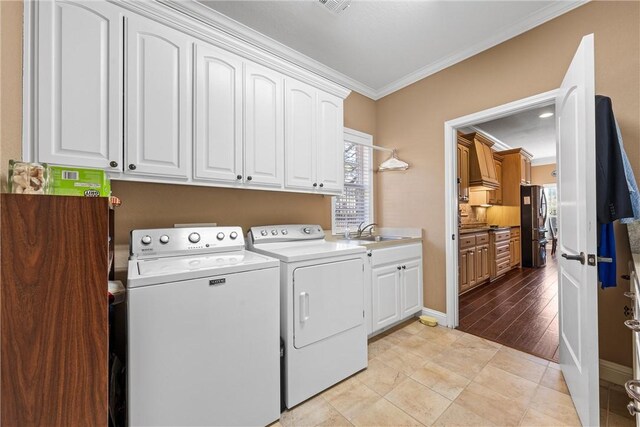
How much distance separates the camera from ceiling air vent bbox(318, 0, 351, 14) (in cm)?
185

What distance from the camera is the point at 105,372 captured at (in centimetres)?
86

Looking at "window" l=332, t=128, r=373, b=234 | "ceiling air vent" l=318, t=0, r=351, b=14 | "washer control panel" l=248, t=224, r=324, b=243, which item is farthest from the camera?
"window" l=332, t=128, r=373, b=234

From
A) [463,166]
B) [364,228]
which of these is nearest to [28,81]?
[364,228]

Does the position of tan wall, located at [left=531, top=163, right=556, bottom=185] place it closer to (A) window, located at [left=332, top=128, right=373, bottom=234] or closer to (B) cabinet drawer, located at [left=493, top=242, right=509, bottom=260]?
(B) cabinet drawer, located at [left=493, top=242, right=509, bottom=260]

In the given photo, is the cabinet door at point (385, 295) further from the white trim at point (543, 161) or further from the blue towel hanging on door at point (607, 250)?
Result: the white trim at point (543, 161)

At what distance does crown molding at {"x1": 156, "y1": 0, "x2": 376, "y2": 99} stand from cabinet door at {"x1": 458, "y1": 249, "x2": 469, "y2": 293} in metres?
2.64

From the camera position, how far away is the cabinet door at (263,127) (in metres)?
1.85

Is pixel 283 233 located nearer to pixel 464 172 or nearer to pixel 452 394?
pixel 452 394

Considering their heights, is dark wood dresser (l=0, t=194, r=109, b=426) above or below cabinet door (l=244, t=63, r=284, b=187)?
below

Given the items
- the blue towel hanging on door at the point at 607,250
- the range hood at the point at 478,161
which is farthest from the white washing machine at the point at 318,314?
the range hood at the point at 478,161

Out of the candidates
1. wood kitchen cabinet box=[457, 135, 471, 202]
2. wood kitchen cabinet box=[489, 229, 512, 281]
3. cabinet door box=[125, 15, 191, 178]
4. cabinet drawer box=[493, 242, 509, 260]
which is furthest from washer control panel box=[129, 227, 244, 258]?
cabinet drawer box=[493, 242, 509, 260]

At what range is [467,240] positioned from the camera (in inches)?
142

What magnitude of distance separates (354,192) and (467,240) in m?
1.86

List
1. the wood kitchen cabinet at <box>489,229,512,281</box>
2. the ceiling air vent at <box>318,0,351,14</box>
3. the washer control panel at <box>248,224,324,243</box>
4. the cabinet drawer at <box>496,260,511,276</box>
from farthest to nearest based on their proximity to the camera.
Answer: the cabinet drawer at <box>496,260,511,276</box>, the wood kitchen cabinet at <box>489,229,512,281</box>, the washer control panel at <box>248,224,324,243</box>, the ceiling air vent at <box>318,0,351,14</box>
